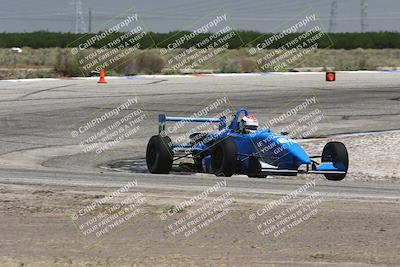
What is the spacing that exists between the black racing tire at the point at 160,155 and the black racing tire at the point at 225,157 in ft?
3.15

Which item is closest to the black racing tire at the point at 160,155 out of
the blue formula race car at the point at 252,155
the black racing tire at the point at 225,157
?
the blue formula race car at the point at 252,155

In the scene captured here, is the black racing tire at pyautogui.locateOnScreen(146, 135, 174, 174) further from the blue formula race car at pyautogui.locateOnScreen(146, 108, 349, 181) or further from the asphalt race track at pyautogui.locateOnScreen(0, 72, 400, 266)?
the asphalt race track at pyautogui.locateOnScreen(0, 72, 400, 266)

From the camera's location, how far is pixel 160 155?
16672 mm

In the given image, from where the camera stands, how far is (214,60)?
6519 cm

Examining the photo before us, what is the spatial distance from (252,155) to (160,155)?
1734 mm

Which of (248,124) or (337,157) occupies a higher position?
(248,124)

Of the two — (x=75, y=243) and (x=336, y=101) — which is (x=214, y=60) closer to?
(x=336, y=101)

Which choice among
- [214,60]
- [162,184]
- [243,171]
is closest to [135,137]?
[243,171]

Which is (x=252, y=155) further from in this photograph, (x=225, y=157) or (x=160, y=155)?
(x=160, y=155)

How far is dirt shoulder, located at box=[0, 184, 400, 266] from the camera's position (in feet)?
28.5

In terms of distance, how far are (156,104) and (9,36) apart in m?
68.9

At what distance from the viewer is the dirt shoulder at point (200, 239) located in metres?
8.68

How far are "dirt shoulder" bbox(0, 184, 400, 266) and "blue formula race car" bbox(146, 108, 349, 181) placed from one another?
3.25m

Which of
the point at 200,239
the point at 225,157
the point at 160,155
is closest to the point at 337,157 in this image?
the point at 225,157
